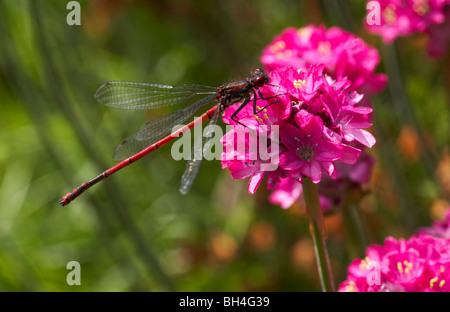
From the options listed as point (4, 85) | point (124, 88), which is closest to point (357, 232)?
point (124, 88)

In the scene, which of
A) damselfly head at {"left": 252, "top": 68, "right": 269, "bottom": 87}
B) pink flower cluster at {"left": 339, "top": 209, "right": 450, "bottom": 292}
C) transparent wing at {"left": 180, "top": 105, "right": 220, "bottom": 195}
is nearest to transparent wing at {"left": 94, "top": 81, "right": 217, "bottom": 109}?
transparent wing at {"left": 180, "top": 105, "right": 220, "bottom": 195}

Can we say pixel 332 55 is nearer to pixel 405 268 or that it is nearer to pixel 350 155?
pixel 350 155

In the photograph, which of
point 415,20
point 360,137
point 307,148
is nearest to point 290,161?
point 307,148

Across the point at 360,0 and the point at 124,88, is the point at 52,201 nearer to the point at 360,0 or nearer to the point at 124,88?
the point at 124,88

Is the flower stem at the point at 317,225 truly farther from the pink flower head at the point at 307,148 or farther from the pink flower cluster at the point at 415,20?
the pink flower cluster at the point at 415,20

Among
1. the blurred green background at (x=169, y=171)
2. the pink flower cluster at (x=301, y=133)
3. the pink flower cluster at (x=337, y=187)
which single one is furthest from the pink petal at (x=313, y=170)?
the blurred green background at (x=169, y=171)
